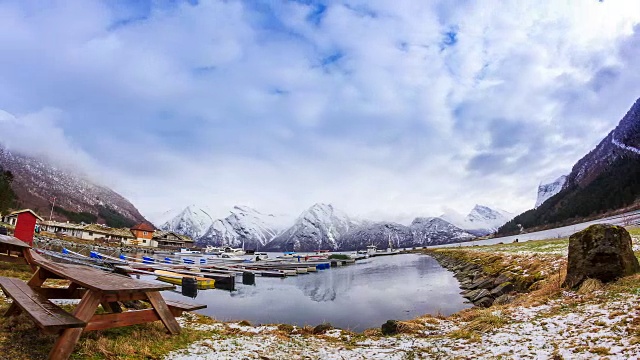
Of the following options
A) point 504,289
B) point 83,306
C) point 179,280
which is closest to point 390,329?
point 83,306

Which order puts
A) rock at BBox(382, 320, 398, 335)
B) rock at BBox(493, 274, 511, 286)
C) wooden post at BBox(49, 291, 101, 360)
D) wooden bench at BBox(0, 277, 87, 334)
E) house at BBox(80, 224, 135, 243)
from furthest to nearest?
house at BBox(80, 224, 135, 243), rock at BBox(493, 274, 511, 286), rock at BBox(382, 320, 398, 335), wooden post at BBox(49, 291, 101, 360), wooden bench at BBox(0, 277, 87, 334)

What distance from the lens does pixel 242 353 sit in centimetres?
748

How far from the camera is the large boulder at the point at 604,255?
10835 millimetres

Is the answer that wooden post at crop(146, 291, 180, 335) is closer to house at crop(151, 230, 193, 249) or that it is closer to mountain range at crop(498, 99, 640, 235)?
house at crop(151, 230, 193, 249)

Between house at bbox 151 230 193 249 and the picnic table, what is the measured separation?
11520cm

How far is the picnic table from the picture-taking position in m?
5.48

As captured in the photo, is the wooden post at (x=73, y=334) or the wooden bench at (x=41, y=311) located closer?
the wooden bench at (x=41, y=311)

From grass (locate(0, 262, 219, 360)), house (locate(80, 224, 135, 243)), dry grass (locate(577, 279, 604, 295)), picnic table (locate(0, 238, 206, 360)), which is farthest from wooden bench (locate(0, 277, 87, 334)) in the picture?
house (locate(80, 224, 135, 243))

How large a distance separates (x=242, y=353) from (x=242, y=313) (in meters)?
14.5

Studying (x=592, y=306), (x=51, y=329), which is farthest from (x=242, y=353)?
(x=592, y=306)

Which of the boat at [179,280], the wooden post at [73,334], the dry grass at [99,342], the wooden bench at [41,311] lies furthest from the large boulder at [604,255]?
the boat at [179,280]

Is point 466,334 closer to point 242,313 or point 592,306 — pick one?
point 592,306

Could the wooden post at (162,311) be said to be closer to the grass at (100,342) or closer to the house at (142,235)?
the grass at (100,342)

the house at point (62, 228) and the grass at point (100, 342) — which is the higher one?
the house at point (62, 228)
